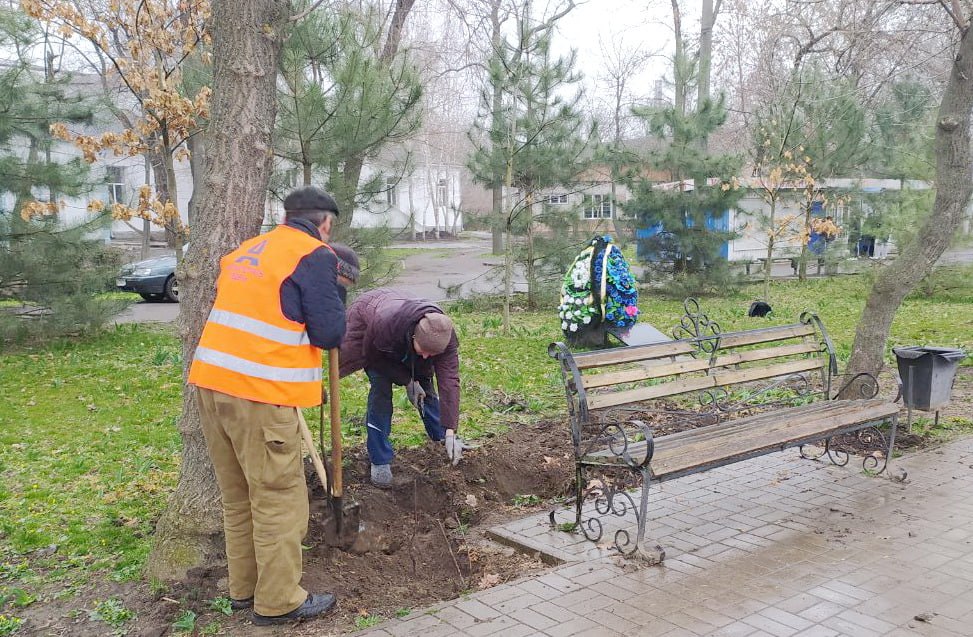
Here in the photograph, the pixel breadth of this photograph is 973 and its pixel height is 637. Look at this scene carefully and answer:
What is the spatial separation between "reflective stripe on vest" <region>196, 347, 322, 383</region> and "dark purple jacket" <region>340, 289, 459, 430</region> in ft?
3.98

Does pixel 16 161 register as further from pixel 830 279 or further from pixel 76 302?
pixel 830 279

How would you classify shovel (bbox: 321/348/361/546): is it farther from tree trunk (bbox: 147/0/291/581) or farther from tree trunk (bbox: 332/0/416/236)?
tree trunk (bbox: 332/0/416/236)

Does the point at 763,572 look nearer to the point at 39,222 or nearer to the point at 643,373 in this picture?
the point at 643,373

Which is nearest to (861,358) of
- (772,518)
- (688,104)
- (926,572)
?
(772,518)

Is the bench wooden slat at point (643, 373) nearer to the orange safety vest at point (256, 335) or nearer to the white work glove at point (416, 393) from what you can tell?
the white work glove at point (416, 393)

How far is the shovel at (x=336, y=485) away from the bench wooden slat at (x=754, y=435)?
4.18 feet

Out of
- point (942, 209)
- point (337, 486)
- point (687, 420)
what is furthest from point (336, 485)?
point (942, 209)

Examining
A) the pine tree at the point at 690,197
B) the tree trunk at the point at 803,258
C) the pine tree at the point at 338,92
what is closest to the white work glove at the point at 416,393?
Result: the pine tree at the point at 338,92

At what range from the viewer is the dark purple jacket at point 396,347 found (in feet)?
15.2

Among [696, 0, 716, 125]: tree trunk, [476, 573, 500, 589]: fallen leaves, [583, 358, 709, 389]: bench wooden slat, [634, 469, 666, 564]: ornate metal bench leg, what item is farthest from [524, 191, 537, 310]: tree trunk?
[476, 573, 500, 589]: fallen leaves

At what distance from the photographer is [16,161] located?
10141mm

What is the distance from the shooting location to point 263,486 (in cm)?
344

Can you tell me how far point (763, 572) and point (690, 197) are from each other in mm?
13170

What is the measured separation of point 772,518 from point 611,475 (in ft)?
3.54
